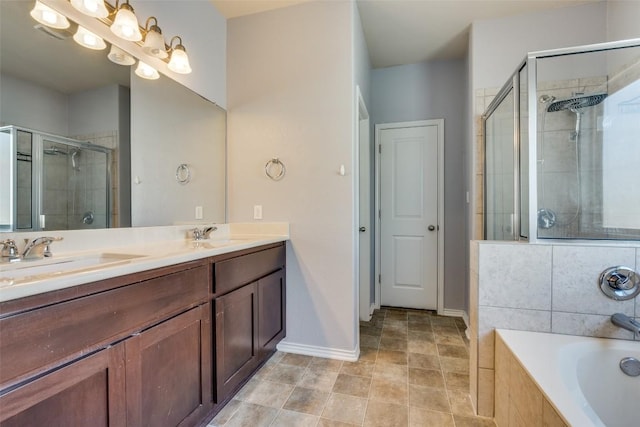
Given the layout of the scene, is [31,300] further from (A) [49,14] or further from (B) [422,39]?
(B) [422,39]

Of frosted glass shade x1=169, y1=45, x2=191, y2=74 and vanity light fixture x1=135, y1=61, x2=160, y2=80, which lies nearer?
vanity light fixture x1=135, y1=61, x2=160, y2=80

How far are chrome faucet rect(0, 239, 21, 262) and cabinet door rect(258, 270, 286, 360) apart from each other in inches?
42.2

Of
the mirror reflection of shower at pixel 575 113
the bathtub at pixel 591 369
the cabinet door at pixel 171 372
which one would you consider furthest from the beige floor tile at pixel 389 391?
the mirror reflection of shower at pixel 575 113

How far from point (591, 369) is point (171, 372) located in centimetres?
179

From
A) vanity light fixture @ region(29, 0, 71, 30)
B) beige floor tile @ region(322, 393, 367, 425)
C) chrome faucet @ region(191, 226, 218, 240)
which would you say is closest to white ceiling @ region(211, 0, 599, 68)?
vanity light fixture @ region(29, 0, 71, 30)

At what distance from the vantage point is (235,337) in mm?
1509

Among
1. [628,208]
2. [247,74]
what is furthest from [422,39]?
[628,208]

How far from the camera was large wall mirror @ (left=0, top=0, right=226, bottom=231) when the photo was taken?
42.5 inches

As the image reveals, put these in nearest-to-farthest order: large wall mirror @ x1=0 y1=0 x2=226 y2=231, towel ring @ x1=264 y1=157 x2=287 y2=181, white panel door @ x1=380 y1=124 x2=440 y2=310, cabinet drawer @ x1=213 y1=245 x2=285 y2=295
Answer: large wall mirror @ x1=0 y1=0 x2=226 y2=231 < cabinet drawer @ x1=213 y1=245 x2=285 y2=295 < towel ring @ x1=264 y1=157 x2=287 y2=181 < white panel door @ x1=380 y1=124 x2=440 y2=310

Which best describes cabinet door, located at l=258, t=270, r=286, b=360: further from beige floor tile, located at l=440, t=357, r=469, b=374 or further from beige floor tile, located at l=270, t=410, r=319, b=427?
beige floor tile, located at l=440, t=357, r=469, b=374

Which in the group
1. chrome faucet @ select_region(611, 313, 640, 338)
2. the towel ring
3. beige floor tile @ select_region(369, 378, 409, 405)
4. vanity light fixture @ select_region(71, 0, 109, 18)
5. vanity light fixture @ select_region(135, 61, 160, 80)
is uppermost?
vanity light fixture @ select_region(71, 0, 109, 18)

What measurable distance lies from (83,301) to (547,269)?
6.20 ft

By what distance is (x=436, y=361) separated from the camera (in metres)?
1.97

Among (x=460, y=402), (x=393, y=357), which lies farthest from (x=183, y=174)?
(x=460, y=402)
